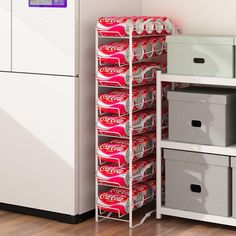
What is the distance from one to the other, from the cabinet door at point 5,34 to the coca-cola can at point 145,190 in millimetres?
980

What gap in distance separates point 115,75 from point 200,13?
27.5 inches

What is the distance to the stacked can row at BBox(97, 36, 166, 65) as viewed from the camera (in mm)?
3889

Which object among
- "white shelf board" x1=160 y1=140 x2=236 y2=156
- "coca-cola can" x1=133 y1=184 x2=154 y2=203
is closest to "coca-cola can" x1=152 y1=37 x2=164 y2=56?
"white shelf board" x1=160 y1=140 x2=236 y2=156

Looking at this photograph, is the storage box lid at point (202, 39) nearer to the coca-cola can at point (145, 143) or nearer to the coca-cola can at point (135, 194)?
the coca-cola can at point (145, 143)

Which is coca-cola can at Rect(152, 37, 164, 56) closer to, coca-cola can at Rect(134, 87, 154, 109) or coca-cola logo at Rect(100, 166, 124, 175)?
coca-cola can at Rect(134, 87, 154, 109)

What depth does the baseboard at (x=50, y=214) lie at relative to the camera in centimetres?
407

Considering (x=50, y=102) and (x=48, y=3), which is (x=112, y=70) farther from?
(x=48, y=3)

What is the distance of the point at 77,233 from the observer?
3.91m

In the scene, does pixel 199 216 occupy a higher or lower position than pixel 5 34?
lower

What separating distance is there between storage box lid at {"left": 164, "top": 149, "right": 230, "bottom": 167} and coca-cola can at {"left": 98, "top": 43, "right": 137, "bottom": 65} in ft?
1.86

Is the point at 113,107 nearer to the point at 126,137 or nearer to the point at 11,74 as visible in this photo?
the point at 126,137

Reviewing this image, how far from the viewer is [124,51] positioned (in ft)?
12.7

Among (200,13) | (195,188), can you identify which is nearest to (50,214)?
(195,188)

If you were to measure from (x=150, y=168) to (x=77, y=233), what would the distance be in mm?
583
